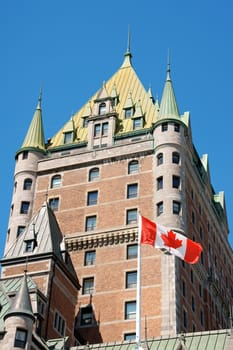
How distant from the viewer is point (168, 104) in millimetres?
86062

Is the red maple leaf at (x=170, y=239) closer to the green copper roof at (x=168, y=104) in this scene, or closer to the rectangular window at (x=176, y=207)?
the rectangular window at (x=176, y=207)

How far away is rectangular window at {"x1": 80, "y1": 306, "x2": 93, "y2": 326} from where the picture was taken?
75.4m

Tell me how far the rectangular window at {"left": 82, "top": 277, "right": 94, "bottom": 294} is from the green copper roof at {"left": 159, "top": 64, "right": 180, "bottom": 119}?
58.4 feet

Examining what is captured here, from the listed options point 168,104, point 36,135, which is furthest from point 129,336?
point 36,135

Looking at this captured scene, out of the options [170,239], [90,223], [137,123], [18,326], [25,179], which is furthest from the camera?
[137,123]

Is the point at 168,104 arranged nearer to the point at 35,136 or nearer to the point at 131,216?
the point at 131,216

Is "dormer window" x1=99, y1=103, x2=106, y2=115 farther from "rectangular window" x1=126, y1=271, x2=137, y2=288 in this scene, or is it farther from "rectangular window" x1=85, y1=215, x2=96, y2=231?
"rectangular window" x1=126, y1=271, x2=137, y2=288

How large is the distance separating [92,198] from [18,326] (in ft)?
111

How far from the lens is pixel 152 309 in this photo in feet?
240

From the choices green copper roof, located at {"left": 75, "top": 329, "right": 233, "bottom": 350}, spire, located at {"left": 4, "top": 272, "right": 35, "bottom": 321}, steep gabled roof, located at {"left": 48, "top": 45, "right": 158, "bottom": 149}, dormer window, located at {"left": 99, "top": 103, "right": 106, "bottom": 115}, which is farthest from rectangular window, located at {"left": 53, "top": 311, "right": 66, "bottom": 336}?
dormer window, located at {"left": 99, "top": 103, "right": 106, "bottom": 115}

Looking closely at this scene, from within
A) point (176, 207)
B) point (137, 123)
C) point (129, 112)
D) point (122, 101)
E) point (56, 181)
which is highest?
point (122, 101)

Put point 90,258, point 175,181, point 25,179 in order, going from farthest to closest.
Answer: point 25,179
point 175,181
point 90,258

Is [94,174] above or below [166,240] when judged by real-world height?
above

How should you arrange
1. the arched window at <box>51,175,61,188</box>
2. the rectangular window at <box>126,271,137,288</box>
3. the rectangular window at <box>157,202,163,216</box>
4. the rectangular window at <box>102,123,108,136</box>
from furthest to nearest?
the rectangular window at <box>102,123,108,136</box>, the arched window at <box>51,175,61,188</box>, the rectangular window at <box>157,202,163,216</box>, the rectangular window at <box>126,271,137,288</box>
